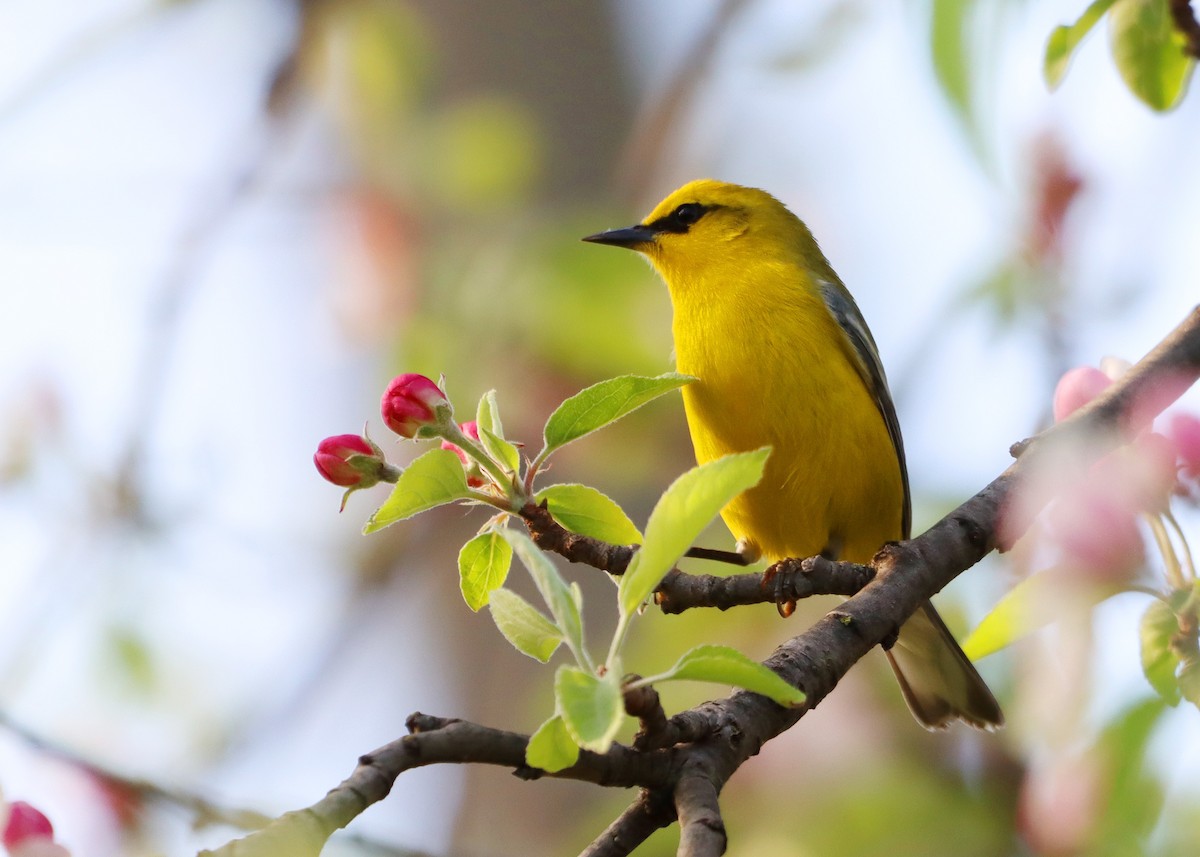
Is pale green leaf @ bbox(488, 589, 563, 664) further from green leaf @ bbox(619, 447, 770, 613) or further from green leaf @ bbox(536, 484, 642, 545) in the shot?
green leaf @ bbox(536, 484, 642, 545)

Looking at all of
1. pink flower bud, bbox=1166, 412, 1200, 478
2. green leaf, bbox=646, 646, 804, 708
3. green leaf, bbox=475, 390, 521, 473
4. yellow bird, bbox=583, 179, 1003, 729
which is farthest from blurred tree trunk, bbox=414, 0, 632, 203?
green leaf, bbox=646, 646, 804, 708

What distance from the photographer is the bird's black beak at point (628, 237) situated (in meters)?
4.01

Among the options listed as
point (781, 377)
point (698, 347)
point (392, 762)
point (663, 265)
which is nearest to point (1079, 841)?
point (781, 377)

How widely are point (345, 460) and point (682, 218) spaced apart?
8.18 ft

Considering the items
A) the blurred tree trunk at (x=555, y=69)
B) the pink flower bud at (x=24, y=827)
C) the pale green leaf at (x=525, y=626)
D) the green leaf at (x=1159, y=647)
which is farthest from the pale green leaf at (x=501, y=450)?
the blurred tree trunk at (x=555, y=69)

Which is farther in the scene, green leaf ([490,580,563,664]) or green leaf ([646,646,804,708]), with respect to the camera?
green leaf ([490,580,563,664])

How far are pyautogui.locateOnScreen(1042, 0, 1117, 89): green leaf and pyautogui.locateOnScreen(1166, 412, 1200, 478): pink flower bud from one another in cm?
73

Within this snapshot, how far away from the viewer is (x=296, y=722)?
4.91 metres

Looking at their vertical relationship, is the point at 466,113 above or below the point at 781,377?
above

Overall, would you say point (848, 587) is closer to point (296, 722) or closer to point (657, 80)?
point (296, 722)

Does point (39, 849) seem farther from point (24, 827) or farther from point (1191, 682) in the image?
point (1191, 682)

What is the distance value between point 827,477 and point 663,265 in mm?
1071

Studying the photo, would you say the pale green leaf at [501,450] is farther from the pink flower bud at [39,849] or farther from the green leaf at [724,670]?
the pink flower bud at [39,849]

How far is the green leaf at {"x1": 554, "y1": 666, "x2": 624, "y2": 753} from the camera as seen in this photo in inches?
50.4
